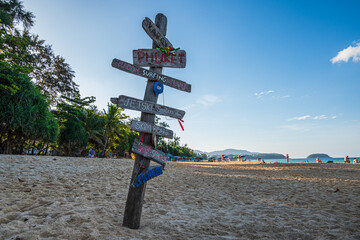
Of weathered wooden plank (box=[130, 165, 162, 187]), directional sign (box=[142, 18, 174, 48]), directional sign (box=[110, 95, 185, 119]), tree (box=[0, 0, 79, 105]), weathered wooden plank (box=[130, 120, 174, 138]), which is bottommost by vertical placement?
weathered wooden plank (box=[130, 165, 162, 187])

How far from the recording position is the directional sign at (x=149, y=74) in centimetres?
314

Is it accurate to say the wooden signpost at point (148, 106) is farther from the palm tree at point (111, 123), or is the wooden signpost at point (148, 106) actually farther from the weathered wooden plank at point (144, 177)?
the palm tree at point (111, 123)

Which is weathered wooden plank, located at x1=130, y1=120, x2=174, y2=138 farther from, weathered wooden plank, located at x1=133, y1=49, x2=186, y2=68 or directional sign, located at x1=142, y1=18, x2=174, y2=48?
directional sign, located at x1=142, y1=18, x2=174, y2=48

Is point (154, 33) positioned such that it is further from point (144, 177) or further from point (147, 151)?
point (144, 177)

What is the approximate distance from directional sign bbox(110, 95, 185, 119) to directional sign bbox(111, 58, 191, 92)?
0.51 meters

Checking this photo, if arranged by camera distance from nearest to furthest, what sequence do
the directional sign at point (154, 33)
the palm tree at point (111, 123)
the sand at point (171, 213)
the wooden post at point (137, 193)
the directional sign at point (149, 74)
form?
the sand at point (171, 213)
the wooden post at point (137, 193)
the directional sign at point (149, 74)
the directional sign at point (154, 33)
the palm tree at point (111, 123)

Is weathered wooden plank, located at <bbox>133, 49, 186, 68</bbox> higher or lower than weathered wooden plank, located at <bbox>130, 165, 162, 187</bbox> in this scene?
higher


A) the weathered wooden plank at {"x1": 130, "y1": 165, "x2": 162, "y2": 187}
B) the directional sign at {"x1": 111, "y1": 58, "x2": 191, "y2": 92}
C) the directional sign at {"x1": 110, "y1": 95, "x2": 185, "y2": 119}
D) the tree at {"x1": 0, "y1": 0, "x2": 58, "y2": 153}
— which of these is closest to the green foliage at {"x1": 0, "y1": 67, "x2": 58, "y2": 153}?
the tree at {"x1": 0, "y1": 0, "x2": 58, "y2": 153}

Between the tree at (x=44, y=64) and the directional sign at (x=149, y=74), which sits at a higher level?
the tree at (x=44, y=64)

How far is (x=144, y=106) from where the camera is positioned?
3070 mm

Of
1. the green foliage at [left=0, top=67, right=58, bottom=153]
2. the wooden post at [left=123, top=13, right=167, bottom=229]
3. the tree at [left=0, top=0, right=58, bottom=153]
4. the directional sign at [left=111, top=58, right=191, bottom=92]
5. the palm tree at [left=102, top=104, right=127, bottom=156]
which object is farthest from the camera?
the palm tree at [left=102, top=104, right=127, bottom=156]

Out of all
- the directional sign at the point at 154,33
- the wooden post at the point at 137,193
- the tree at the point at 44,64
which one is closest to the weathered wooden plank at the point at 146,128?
the wooden post at the point at 137,193

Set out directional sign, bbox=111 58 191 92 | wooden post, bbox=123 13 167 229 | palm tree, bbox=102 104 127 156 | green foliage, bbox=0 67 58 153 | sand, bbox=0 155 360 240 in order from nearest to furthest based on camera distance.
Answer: sand, bbox=0 155 360 240, wooden post, bbox=123 13 167 229, directional sign, bbox=111 58 191 92, green foliage, bbox=0 67 58 153, palm tree, bbox=102 104 127 156

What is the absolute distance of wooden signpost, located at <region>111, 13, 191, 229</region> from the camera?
2877 millimetres
